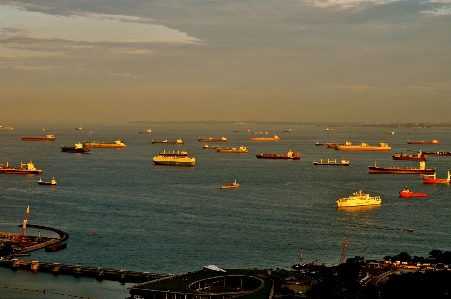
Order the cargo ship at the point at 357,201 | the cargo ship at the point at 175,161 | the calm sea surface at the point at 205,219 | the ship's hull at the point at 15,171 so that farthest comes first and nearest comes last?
1. the cargo ship at the point at 175,161
2. the ship's hull at the point at 15,171
3. the cargo ship at the point at 357,201
4. the calm sea surface at the point at 205,219

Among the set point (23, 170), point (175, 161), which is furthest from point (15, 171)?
point (175, 161)

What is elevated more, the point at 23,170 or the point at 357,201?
the point at 357,201

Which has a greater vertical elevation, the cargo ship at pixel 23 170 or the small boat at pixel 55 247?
the cargo ship at pixel 23 170

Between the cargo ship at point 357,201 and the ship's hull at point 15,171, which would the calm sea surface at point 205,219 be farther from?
the ship's hull at point 15,171

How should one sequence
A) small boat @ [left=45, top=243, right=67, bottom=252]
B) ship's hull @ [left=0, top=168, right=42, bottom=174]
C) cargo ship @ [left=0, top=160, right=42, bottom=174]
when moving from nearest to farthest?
small boat @ [left=45, top=243, right=67, bottom=252]
cargo ship @ [left=0, top=160, right=42, bottom=174]
ship's hull @ [left=0, top=168, right=42, bottom=174]

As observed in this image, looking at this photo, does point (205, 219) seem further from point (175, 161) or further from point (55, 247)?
point (175, 161)

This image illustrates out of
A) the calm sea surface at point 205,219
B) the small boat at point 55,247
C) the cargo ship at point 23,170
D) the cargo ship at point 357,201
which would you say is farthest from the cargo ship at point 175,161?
the small boat at point 55,247

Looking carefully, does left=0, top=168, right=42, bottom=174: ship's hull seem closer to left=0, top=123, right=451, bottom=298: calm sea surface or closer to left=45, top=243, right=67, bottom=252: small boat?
left=0, top=123, right=451, bottom=298: calm sea surface

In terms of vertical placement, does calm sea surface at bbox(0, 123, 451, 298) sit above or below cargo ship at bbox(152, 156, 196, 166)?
below

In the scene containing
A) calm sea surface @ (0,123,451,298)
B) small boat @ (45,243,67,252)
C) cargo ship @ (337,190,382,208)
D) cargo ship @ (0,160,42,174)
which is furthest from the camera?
cargo ship @ (0,160,42,174)

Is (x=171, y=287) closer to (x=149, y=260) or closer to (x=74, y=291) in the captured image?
(x=74, y=291)

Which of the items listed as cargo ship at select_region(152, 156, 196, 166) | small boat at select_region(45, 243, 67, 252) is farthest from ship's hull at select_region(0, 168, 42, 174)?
small boat at select_region(45, 243, 67, 252)

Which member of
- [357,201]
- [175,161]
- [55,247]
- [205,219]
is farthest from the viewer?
[175,161]

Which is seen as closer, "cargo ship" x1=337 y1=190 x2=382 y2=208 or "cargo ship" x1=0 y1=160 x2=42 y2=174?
"cargo ship" x1=337 y1=190 x2=382 y2=208
